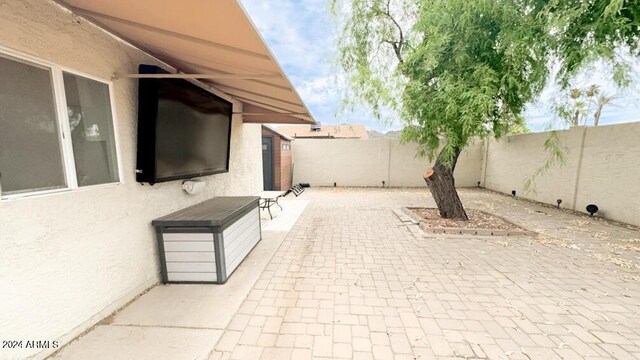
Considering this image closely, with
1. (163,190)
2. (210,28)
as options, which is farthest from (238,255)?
(210,28)

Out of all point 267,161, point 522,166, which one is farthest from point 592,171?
point 267,161

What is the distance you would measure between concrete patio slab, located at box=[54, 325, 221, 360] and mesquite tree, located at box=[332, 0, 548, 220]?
14.5ft

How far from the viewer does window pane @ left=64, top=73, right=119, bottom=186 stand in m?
1.96

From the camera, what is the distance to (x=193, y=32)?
1.88 m

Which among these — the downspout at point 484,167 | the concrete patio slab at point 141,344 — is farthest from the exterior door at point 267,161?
the downspout at point 484,167

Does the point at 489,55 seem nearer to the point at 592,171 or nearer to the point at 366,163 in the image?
the point at 592,171

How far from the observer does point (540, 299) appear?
2.62m

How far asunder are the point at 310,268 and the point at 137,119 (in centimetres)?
274

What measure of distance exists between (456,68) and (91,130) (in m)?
5.05

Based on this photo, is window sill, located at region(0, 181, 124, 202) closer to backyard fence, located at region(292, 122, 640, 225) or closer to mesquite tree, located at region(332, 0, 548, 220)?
mesquite tree, located at region(332, 0, 548, 220)

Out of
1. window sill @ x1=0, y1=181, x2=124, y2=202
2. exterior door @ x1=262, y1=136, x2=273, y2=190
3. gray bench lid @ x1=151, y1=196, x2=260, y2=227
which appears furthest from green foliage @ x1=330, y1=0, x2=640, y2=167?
exterior door @ x1=262, y1=136, x2=273, y2=190

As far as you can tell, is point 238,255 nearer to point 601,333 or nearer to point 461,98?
point 601,333

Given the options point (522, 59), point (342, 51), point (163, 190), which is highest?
point (342, 51)

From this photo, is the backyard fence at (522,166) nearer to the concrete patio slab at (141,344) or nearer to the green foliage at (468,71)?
the green foliage at (468,71)
